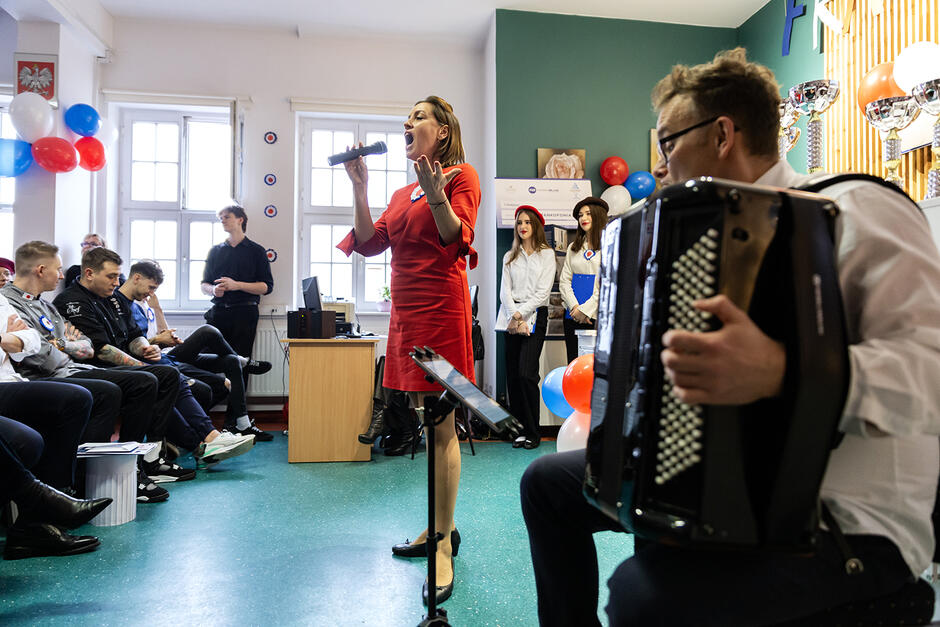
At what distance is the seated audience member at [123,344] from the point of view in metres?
3.19

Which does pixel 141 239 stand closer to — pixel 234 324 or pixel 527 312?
pixel 234 324

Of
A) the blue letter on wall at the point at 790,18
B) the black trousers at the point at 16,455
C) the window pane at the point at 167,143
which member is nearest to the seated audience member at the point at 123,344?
the black trousers at the point at 16,455

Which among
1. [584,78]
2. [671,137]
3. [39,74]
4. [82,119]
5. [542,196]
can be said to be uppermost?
[584,78]

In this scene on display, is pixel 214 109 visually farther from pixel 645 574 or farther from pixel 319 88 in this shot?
pixel 645 574

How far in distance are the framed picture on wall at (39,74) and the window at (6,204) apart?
35.0 inches

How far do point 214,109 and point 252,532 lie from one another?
4534 mm

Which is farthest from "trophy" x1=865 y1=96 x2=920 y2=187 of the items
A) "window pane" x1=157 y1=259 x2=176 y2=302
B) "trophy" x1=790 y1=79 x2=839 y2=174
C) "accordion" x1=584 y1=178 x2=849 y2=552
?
"window pane" x1=157 y1=259 x2=176 y2=302

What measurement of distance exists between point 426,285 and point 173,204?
4.85 meters

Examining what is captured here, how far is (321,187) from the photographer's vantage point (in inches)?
238

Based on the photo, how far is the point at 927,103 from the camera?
2.55m

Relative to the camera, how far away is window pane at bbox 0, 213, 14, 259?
540cm

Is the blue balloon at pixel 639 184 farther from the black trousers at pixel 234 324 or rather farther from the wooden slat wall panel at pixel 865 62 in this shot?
the black trousers at pixel 234 324

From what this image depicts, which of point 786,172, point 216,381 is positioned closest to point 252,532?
point 216,381

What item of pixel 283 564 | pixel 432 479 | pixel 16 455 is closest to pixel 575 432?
pixel 432 479
